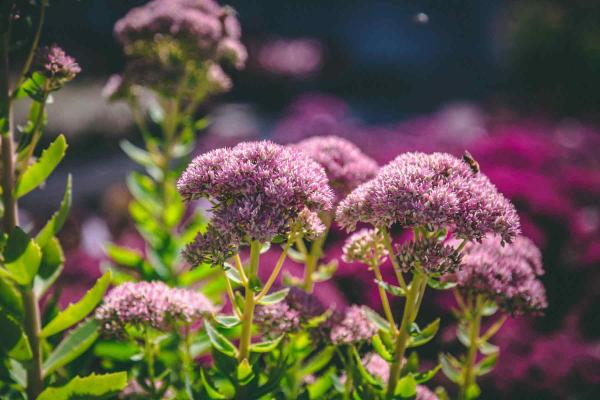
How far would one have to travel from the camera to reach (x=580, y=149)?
4734 millimetres

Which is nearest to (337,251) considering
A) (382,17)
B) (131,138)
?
(131,138)

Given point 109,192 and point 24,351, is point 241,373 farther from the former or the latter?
point 109,192

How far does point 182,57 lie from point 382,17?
40.3 feet

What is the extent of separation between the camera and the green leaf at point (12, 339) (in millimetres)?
1342

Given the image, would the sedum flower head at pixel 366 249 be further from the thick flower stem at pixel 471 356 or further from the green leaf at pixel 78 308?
the green leaf at pixel 78 308

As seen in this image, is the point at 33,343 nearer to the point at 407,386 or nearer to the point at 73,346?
the point at 73,346

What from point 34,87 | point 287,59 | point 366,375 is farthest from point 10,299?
point 287,59

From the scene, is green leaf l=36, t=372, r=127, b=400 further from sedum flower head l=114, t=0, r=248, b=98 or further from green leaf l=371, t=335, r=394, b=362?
sedum flower head l=114, t=0, r=248, b=98

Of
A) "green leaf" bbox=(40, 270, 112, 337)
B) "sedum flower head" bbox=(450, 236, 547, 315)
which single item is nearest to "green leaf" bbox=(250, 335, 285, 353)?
"green leaf" bbox=(40, 270, 112, 337)

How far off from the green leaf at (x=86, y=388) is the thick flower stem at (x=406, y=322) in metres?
0.63

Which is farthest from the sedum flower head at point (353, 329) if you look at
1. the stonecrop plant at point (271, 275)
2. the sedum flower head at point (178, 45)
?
the sedum flower head at point (178, 45)

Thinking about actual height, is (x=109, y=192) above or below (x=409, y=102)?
below

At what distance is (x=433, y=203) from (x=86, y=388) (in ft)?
3.01

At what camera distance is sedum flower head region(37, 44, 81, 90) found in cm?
134
